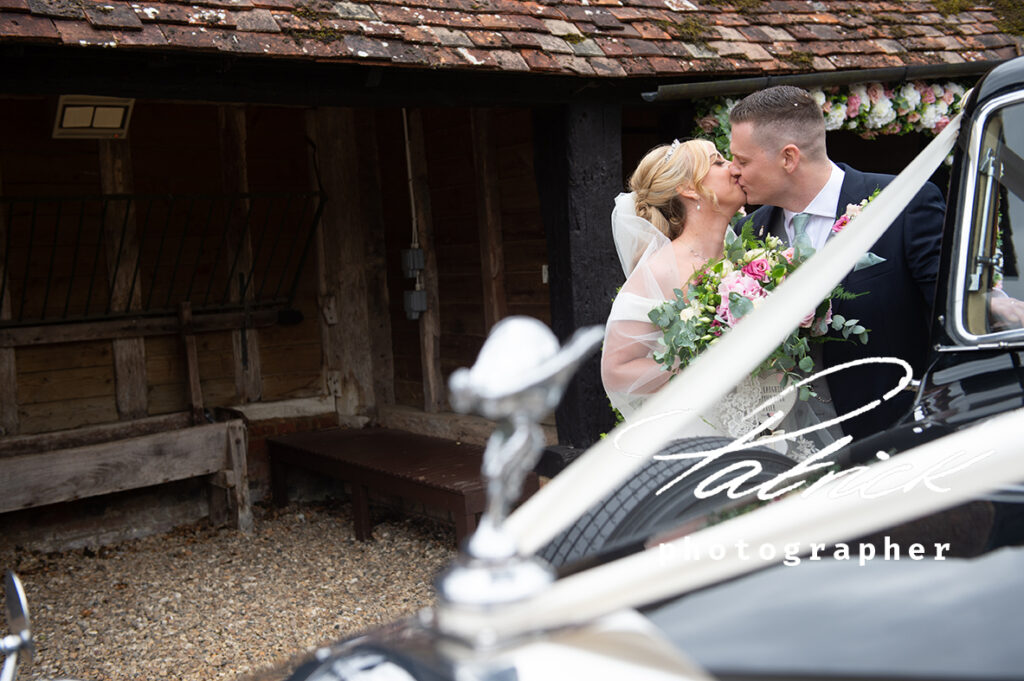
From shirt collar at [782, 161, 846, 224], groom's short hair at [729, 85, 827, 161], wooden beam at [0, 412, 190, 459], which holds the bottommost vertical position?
wooden beam at [0, 412, 190, 459]

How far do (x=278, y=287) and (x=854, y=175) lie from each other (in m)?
4.40

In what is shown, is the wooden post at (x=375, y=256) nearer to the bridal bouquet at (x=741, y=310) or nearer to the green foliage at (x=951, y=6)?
the green foliage at (x=951, y=6)

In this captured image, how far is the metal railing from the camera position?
609 cm

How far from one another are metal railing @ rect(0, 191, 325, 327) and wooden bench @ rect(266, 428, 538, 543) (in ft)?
3.49

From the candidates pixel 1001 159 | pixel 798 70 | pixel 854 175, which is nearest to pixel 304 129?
pixel 798 70

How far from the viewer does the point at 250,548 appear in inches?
239

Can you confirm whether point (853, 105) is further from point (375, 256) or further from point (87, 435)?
point (87, 435)

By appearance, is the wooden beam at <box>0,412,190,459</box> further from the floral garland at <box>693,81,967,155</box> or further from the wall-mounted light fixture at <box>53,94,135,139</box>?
the floral garland at <box>693,81,967,155</box>

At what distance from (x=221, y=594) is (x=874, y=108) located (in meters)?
4.65

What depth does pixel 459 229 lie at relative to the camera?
702 cm

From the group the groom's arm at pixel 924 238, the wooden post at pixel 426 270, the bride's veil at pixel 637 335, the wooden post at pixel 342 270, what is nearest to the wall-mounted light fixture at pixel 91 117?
the wooden post at pixel 342 270

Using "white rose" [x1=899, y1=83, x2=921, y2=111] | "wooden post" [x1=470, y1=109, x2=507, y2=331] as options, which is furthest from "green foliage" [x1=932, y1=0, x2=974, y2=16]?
"wooden post" [x1=470, y1=109, x2=507, y2=331]

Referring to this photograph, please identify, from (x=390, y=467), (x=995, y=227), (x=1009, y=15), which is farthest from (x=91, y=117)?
(x=1009, y=15)

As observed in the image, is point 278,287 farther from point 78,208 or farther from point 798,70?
point 798,70
